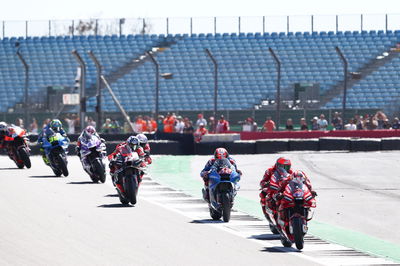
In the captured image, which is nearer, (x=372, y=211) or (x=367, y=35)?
(x=372, y=211)

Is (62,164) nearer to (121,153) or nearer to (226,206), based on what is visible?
(121,153)

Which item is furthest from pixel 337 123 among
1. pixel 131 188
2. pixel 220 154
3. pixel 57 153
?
pixel 220 154

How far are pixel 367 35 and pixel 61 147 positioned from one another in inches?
1439

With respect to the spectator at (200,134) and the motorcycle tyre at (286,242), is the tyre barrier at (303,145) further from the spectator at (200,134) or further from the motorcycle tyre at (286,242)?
the motorcycle tyre at (286,242)

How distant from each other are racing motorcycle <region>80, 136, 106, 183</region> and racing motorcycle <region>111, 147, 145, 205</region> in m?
5.45

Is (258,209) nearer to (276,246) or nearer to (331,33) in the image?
(276,246)

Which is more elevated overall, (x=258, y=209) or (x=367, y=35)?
(x=367, y=35)

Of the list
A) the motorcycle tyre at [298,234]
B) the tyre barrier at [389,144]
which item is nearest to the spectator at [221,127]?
the tyre barrier at [389,144]

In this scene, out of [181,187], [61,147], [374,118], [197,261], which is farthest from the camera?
[374,118]

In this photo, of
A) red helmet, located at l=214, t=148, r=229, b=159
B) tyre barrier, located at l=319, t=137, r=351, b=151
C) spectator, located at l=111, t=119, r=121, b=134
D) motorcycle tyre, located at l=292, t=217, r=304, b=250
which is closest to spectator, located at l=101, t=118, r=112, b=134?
spectator, located at l=111, t=119, r=121, b=134

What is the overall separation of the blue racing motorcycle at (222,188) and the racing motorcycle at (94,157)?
29.2ft

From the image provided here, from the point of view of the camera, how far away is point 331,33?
6122 cm

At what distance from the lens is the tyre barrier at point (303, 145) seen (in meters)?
39.8

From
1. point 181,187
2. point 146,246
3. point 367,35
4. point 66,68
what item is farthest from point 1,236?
point 367,35
